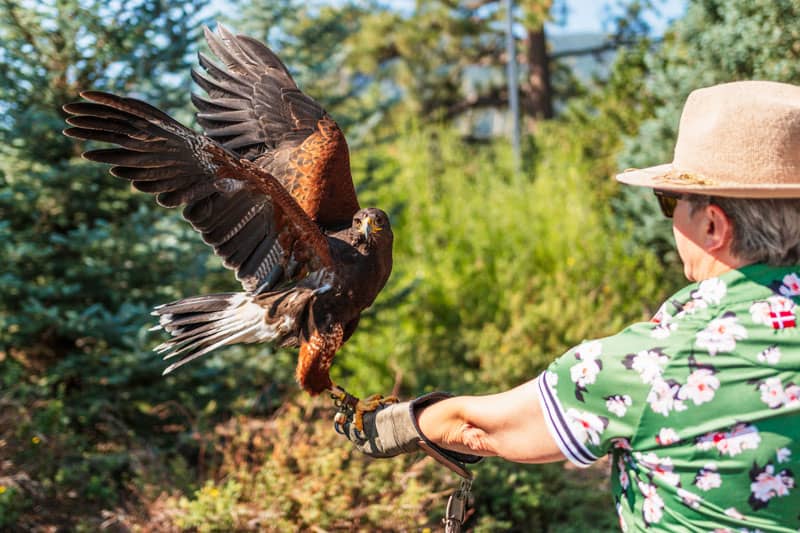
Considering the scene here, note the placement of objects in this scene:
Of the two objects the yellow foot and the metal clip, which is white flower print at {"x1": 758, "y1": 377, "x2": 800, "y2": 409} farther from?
the yellow foot

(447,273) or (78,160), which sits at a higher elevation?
(78,160)

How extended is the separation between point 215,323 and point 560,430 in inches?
67.7

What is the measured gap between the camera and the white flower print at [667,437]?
131cm

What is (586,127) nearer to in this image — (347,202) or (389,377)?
(389,377)

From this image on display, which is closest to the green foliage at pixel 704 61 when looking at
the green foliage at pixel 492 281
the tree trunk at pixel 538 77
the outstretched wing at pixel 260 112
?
the green foliage at pixel 492 281

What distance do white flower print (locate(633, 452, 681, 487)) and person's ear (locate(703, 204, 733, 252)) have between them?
40 centimetres

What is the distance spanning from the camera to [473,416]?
1553mm

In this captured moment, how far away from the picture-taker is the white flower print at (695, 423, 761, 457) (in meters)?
1.28

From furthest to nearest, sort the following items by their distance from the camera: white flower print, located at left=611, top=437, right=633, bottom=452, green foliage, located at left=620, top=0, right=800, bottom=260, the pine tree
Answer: green foliage, located at left=620, top=0, right=800, bottom=260, the pine tree, white flower print, located at left=611, top=437, right=633, bottom=452

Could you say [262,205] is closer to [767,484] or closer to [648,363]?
[648,363]

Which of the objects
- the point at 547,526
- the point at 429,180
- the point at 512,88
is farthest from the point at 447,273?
the point at 512,88

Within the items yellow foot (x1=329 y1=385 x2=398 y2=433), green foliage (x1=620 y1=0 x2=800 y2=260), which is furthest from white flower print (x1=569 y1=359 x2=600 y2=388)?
green foliage (x1=620 y1=0 x2=800 y2=260)

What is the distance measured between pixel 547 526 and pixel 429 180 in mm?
4619

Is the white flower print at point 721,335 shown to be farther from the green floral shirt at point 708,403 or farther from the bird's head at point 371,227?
the bird's head at point 371,227
